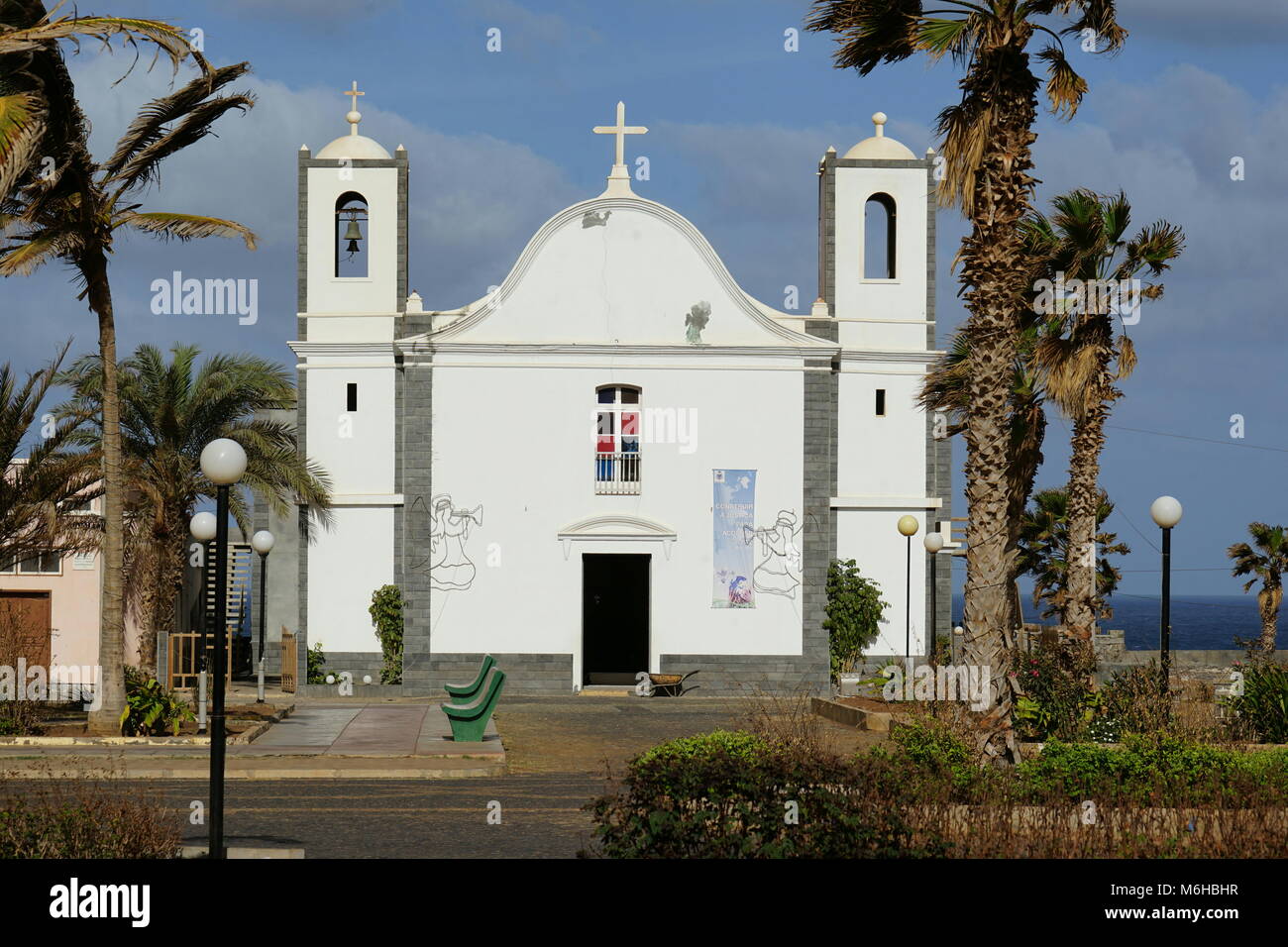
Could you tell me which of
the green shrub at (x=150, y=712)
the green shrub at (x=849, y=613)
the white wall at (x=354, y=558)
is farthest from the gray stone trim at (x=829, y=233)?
the green shrub at (x=150, y=712)

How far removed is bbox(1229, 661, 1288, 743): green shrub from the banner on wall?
14467 millimetres

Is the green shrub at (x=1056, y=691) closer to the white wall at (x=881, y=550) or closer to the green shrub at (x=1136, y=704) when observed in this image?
the green shrub at (x=1136, y=704)

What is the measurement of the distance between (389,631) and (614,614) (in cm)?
651

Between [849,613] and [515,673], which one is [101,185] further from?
[849,613]

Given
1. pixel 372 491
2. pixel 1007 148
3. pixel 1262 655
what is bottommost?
pixel 1262 655

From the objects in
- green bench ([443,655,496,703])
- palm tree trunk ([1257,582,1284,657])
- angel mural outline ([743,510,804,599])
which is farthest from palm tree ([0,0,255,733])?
palm tree trunk ([1257,582,1284,657])

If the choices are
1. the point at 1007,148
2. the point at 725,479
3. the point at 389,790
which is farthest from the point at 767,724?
the point at 725,479

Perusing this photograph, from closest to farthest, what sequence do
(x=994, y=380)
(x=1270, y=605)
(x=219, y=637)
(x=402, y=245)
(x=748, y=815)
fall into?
(x=748, y=815), (x=219, y=637), (x=994, y=380), (x=402, y=245), (x=1270, y=605)

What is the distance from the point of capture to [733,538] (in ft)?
108

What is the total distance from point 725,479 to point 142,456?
476 inches

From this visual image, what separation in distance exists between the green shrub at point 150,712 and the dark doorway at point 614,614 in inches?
644

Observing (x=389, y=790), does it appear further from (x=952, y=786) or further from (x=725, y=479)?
(x=725, y=479)

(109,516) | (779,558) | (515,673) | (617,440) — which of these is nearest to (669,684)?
Result: (515,673)
